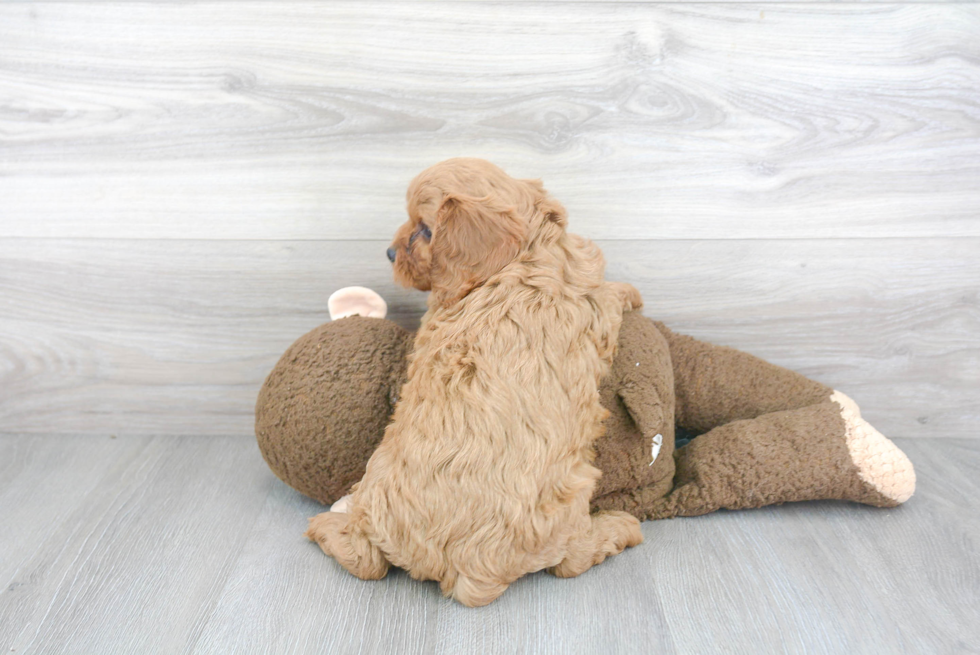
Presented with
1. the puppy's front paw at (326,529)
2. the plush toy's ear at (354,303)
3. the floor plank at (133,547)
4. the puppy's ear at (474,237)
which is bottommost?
the floor plank at (133,547)

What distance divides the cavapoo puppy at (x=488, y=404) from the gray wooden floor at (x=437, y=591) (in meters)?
0.06

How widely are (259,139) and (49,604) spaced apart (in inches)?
33.2

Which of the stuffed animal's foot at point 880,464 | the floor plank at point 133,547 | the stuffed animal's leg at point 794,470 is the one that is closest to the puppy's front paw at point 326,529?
the floor plank at point 133,547

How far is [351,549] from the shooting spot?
3.28 feet

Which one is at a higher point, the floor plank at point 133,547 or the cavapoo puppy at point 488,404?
the cavapoo puppy at point 488,404

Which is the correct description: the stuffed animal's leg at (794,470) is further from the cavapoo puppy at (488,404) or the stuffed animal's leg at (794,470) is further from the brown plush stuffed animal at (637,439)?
the cavapoo puppy at (488,404)

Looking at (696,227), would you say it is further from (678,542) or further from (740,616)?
(740,616)

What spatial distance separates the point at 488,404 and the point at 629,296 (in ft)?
1.37

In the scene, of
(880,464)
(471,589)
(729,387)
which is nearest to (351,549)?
(471,589)

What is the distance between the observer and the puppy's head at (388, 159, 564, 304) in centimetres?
96

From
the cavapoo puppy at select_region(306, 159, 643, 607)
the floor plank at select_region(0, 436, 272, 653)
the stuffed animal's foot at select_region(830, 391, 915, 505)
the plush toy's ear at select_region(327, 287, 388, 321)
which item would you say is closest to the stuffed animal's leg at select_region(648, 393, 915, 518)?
the stuffed animal's foot at select_region(830, 391, 915, 505)

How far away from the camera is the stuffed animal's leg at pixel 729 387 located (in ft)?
4.16

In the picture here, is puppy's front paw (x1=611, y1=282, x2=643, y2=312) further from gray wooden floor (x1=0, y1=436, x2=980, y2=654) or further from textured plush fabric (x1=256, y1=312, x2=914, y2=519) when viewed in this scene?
gray wooden floor (x1=0, y1=436, x2=980, y2=654)

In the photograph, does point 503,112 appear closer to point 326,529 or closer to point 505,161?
point 505,161
